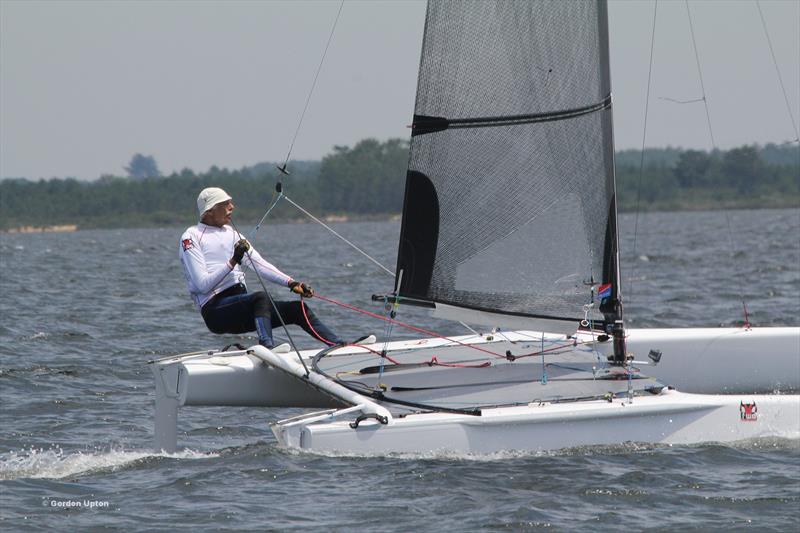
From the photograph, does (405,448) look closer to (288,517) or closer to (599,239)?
(288,517)

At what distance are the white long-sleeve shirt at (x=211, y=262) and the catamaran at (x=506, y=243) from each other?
36 cm

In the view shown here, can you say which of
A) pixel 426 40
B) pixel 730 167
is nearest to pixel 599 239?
pixel 426 40

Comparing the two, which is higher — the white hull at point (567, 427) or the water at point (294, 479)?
the white hull at point (567, 427)

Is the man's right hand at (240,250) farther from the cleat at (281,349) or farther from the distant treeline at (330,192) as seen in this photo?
the distant treeline at (330,192)

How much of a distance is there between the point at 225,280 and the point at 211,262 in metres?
0.12

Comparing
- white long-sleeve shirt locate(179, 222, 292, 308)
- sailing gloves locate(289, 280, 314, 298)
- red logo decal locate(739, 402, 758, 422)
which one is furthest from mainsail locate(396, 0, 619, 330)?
red logo decal locate(739, 402, 758, 422)

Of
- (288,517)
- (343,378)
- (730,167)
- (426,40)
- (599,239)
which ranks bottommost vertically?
(288,517)

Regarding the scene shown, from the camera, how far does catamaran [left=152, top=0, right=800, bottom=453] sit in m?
6.44

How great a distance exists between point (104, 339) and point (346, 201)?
7426 centimetres

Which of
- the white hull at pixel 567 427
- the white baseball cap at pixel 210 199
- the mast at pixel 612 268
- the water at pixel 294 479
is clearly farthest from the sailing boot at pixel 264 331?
the mast at pixel 612 268

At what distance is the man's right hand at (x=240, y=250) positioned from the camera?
668 centimetres

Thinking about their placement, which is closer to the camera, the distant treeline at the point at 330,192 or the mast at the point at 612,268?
the mast at the point at 612,268

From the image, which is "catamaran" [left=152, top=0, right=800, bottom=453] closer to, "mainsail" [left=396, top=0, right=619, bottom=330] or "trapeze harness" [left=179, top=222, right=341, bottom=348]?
"mainsail" [left=396, top=0, right=619, bottom=330]

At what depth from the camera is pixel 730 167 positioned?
69.6 metres
